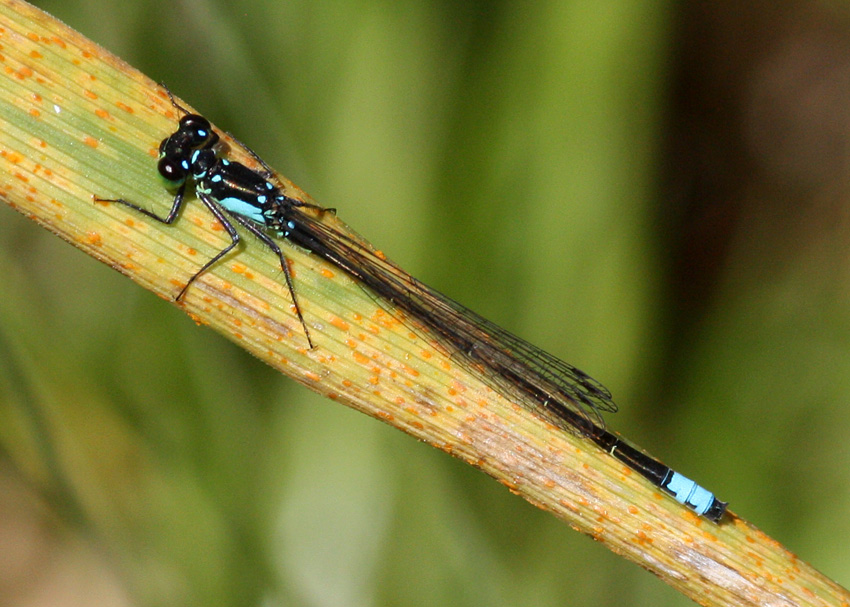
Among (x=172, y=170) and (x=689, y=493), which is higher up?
(x=172, y=170)

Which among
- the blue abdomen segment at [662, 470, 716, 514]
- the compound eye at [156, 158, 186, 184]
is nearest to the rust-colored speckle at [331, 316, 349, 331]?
the compound eye at [156, 158, 186, 184]

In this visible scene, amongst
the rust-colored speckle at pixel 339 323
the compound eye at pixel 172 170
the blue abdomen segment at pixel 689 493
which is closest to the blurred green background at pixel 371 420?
the blue abdomen segment at pixel 689 493

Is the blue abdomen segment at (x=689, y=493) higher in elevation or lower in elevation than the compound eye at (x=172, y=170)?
lower

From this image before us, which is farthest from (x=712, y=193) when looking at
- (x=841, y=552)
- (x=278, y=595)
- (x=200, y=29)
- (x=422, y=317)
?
(x=278, y=595)

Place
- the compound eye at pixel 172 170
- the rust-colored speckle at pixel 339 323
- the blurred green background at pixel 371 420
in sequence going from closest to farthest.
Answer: the rust-colored speckle at pixel 339 323
the compound eye at pixel 172 170
the blurred green background at pixel 371 420

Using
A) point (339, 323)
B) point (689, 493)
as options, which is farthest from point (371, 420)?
point (689, 493)

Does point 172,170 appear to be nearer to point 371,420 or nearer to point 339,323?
point 339,323

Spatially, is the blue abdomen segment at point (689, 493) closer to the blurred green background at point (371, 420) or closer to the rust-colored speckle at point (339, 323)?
the blurred green background at point (371, 420)
